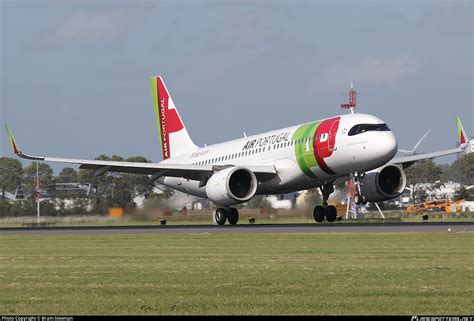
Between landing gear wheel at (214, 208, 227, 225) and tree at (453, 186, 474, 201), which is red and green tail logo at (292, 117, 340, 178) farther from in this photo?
tree at (453, 186, 474, 201)

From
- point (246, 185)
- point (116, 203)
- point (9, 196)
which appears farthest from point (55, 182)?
point (246, 185)

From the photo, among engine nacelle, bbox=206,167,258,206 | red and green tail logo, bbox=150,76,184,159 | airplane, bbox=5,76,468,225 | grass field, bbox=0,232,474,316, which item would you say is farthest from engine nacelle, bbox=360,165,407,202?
grass field, bbox=0,232,474,316

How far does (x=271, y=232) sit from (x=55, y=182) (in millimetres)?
40984

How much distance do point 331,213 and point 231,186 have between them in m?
5.22

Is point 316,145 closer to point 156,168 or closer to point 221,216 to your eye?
point 221,216

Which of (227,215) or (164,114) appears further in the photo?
(164,114)

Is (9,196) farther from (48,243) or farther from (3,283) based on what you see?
(3,283)

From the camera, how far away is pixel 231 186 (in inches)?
1891

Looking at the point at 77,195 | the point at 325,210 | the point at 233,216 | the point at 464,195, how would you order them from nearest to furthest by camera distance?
the point at 325,210 → the point at 233,216 → the point at 77,195 → the point at 464,195

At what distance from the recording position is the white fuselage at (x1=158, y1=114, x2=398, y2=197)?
4353 centimetres

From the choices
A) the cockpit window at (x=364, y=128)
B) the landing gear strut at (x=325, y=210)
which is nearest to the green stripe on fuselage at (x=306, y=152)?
the cockpit window at (x=364, y=128)

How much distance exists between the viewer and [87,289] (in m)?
17.2

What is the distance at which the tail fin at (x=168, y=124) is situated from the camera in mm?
60125

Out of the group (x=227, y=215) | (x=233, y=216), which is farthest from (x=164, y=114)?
(x=233, y=216)
